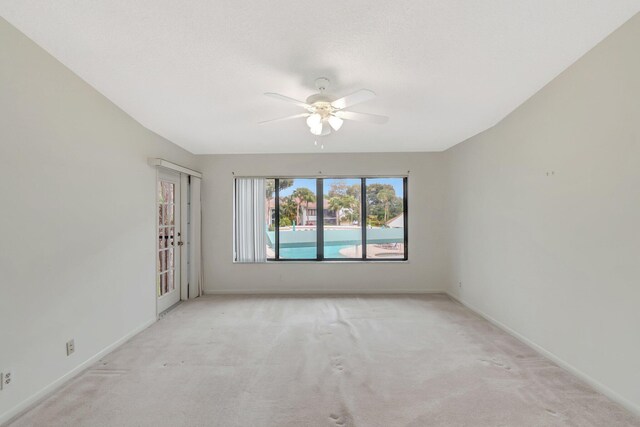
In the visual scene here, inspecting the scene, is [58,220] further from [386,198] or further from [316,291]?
[386,198]

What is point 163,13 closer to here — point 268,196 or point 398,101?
point 398,101

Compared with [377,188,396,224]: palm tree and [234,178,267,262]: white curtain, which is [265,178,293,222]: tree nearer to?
[234,178,267,262]: white curtain

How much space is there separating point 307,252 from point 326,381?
2.81 meters

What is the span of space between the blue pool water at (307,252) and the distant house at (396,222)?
2.95ft

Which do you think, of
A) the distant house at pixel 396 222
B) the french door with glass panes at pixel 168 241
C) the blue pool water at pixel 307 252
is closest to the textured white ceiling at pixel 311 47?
the french door with glass panes at pixel 168 241

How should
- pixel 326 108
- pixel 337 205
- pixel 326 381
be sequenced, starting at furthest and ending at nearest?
pixel 337 205
pixel 326 108
pixel 326 381

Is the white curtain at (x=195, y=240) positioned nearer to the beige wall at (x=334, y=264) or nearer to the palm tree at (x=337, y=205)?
the beige wall at (x=334, y=264)

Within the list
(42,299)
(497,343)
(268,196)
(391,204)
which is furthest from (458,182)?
(42,299)

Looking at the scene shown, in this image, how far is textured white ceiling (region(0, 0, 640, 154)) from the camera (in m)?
1.57

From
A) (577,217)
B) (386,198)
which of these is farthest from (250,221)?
(577,217)

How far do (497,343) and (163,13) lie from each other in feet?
12.6

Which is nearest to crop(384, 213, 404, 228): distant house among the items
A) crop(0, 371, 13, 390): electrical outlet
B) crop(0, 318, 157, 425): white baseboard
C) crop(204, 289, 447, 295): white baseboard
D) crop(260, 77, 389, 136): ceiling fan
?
crop(204, 289, 447, 295): white baseboard

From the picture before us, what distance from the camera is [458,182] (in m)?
4.21

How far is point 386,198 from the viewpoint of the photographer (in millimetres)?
4938
